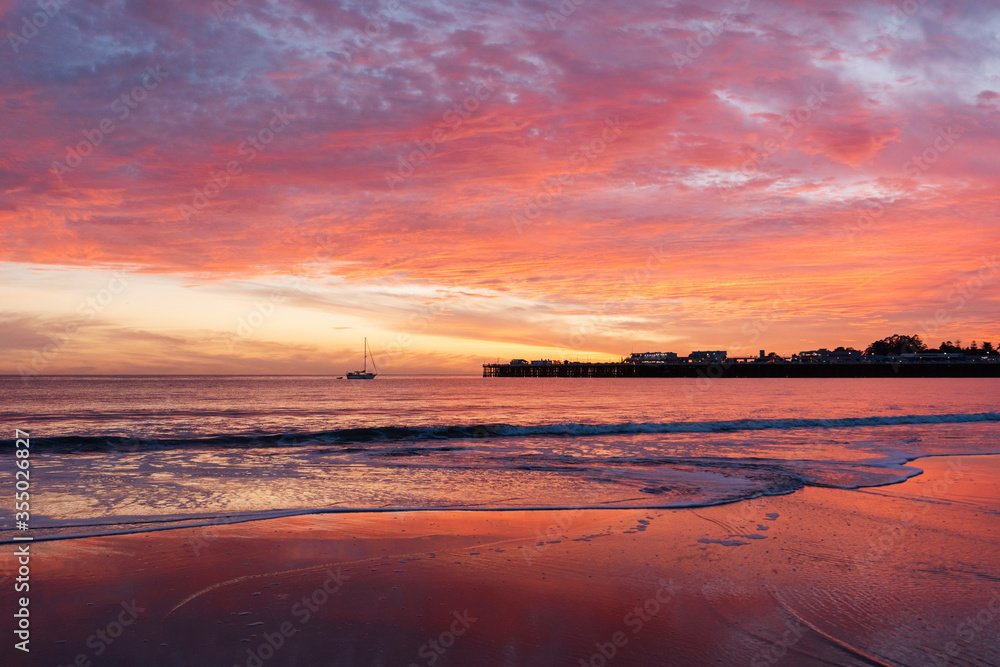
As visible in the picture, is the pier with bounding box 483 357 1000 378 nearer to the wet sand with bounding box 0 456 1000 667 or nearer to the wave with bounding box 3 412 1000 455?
the wave with bounding box 3 412 1000 455

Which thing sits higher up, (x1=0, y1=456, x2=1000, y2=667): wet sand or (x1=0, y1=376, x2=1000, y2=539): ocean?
(x1=0, y1=456, x2=1000, y2=667): wet sand

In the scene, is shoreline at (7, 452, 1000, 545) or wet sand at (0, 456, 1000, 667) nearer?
wet sand at (0, 456, 1000, 667)

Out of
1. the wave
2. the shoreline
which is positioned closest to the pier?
the wave

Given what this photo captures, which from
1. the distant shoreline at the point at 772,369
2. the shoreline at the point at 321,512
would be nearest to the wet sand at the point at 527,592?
the shoreline at the point at 321,512

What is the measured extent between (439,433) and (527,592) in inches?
867

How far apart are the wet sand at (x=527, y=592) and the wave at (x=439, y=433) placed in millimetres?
14088

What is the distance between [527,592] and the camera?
654cm

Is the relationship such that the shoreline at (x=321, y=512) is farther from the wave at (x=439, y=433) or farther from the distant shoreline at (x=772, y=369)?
the distant shoreline at (x=772, y=369)

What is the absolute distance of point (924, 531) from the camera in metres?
9.15

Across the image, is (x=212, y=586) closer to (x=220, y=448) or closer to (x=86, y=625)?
(x=86, y=625)

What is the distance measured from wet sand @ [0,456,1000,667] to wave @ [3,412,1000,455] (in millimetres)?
14088

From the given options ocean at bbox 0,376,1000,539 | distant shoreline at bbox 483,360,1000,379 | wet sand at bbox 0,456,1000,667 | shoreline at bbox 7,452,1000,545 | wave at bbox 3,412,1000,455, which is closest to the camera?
wet sand at bbox 0,456,1000,667

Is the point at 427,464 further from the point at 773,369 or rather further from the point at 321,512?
the point at 773,369

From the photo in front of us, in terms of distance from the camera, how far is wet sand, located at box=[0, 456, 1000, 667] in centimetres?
513
